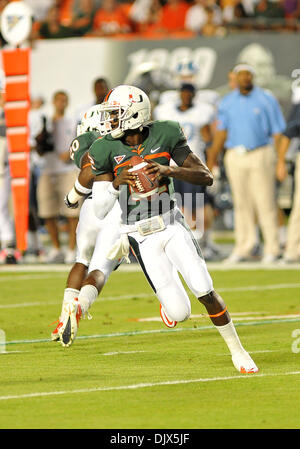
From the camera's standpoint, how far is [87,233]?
330 inches

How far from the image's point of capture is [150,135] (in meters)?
6.98

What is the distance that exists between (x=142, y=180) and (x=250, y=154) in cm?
629

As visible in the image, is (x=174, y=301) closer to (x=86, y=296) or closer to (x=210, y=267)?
(x=86, y=296)

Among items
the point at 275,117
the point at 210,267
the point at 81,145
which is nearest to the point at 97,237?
the point at 81,145

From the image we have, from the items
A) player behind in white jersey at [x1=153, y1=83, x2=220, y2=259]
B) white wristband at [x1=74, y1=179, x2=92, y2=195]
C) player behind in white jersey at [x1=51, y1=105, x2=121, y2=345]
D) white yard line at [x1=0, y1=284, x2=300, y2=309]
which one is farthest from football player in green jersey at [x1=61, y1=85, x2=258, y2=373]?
player behind in white jersey at [x1=153, y1=83, x2=220, y2=259]

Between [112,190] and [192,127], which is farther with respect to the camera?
[192,127]

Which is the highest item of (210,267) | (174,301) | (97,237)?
(174,301)

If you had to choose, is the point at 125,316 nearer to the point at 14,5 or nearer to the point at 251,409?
the point at 251,409

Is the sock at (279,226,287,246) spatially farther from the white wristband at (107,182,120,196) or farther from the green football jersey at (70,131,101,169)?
the white wristband at (107,182,120,196)

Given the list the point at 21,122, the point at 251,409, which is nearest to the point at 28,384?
the point at 251,409

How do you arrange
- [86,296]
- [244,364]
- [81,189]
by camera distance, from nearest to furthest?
[244,364]
[86,296]
[81,189]

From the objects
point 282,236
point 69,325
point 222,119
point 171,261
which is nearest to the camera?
point 171,261

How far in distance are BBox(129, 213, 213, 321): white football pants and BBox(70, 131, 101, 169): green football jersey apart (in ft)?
5.00

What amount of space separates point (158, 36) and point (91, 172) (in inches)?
385
